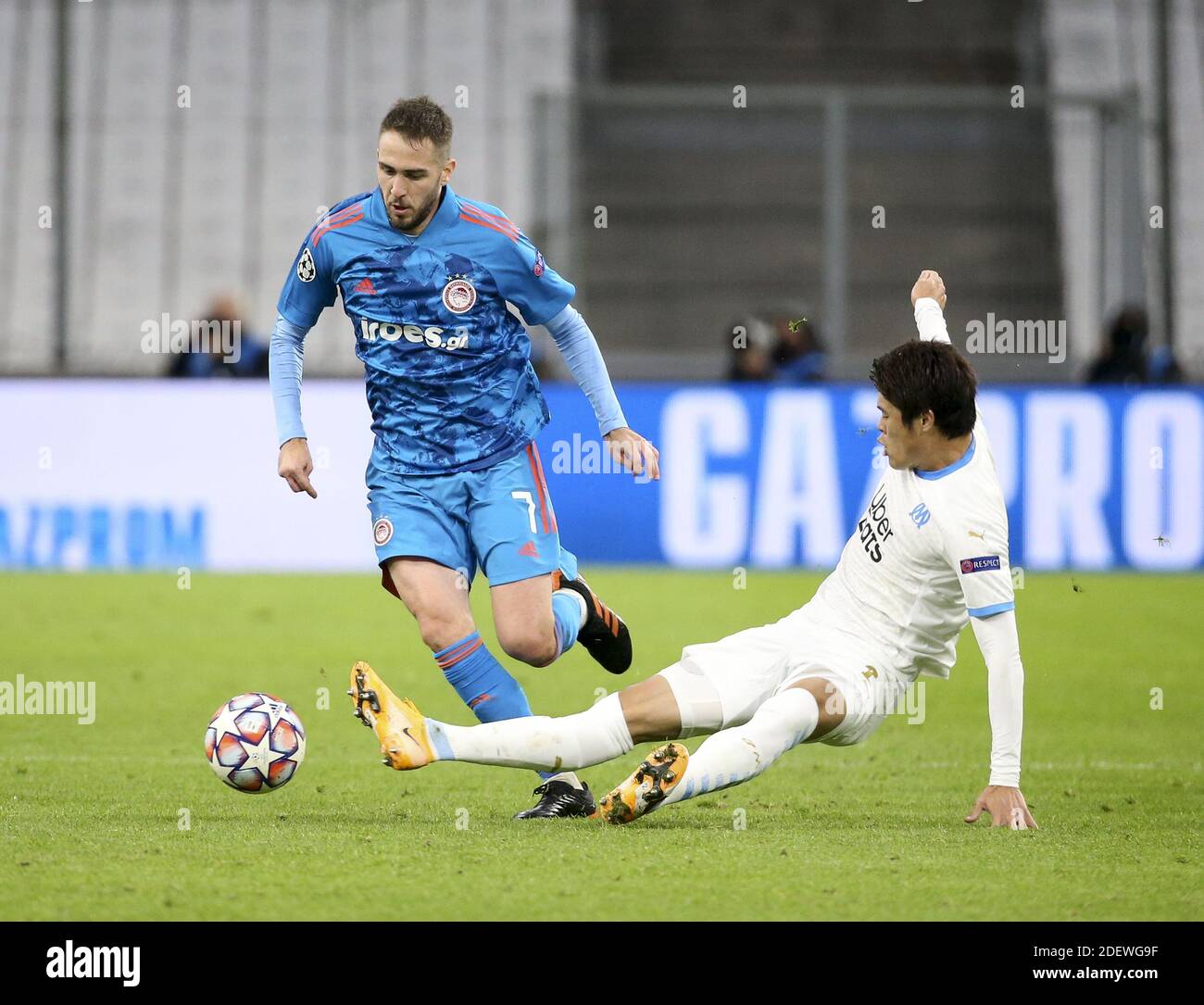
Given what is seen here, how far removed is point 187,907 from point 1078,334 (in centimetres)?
1466

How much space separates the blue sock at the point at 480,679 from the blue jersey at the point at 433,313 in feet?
1.86

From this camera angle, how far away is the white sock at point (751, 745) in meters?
4.82

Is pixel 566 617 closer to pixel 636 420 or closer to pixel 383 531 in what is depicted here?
pixel 383 531

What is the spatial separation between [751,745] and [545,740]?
56 cm

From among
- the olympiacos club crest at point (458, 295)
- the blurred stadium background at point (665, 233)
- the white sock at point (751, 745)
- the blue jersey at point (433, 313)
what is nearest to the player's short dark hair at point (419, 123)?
the blue jersey at point (433, 313)

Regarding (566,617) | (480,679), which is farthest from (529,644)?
(566,617)

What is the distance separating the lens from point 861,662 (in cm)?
510

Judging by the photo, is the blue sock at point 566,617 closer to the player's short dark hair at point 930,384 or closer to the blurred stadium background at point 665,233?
the player's short dark hair at point 930,384

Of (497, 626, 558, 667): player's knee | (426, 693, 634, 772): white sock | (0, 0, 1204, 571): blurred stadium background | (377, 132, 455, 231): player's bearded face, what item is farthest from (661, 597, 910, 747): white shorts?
(0, 0, 1204, 571): blurred stadium background

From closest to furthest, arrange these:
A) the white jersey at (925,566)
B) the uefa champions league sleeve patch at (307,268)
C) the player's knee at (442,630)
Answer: the white jersey at (925,566) → the player's knee at (442,630) → the uefa champions league sleeve patch at (307,268)

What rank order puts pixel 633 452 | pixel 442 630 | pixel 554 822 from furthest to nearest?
pixel 633 452 → pixel 442 630 → pixel 554 822

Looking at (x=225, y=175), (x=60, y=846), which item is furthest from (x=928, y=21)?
(x=60, y=846)

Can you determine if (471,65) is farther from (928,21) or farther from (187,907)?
(187,907)

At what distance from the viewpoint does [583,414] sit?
13.2m
